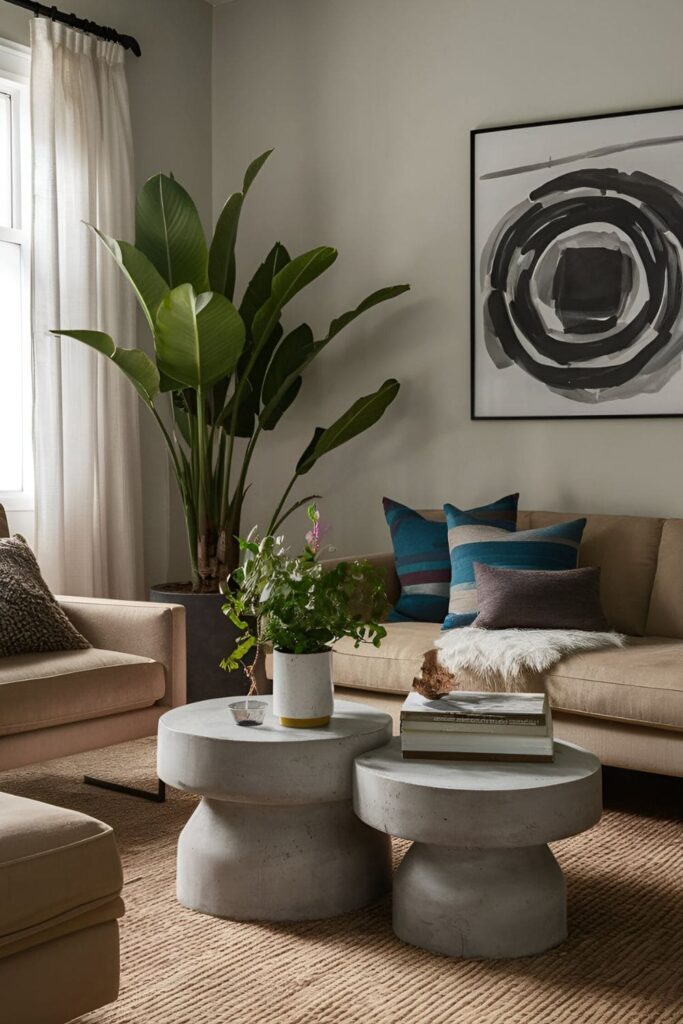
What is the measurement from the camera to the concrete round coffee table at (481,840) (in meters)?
2.10

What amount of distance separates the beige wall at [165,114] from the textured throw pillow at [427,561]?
1193mm

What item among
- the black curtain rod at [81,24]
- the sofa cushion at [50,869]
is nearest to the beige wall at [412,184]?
the black curtain rod at [81,24]

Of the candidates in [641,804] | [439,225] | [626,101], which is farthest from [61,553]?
[626,101]

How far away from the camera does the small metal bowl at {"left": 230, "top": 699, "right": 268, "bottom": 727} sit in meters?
2.44

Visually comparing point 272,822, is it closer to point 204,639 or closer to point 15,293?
point 204,639

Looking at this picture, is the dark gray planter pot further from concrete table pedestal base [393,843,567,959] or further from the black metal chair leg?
concrete table pedestal base [393,843,567,959]

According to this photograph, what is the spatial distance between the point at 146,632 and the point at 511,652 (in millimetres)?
1033

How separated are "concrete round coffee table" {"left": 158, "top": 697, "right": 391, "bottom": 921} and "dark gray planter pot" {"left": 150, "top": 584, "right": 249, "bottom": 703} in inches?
63.0

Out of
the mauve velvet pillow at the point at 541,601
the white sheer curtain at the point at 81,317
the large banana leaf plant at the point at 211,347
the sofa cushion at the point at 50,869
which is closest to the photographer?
the sofa cushion at the point at 50,869

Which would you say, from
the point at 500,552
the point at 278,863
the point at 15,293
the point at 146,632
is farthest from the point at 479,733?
the point at 15,293

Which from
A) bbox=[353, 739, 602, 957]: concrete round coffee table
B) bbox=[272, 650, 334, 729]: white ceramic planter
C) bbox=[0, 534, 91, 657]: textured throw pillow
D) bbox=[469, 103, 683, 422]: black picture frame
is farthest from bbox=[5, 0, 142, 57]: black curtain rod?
bbox=[353, 739, 602, 957]: concrete round coffee table

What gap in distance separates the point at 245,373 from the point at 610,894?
2333 millimetres

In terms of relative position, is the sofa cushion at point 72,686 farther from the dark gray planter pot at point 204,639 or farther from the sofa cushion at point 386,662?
the dark gray planter pot at point 204,639

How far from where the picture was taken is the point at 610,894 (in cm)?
250
